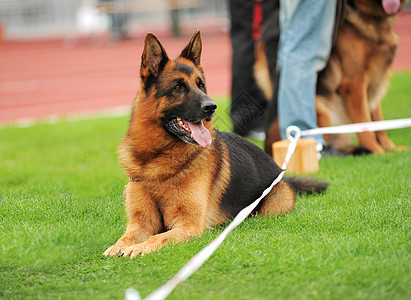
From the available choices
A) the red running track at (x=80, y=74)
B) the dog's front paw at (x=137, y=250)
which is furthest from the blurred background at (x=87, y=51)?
the dog's front paw at (x=137, y=250)

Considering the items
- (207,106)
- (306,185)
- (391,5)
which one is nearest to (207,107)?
(207,106)

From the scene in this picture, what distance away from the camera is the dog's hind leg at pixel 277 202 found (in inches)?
165

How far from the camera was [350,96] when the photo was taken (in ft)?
20.3

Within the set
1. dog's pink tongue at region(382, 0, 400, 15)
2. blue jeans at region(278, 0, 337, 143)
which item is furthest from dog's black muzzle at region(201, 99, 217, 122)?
dog's pink tongue at region(382, 0, 400, 15)

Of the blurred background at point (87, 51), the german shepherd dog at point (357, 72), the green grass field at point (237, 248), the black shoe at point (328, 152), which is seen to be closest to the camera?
the green grass field at point (237, 248)

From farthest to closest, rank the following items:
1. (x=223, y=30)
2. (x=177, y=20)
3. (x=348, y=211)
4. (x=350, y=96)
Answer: (x=223, y=30)
(x=177, y=20)
(x=350, y=96)
(x=348, y=211)

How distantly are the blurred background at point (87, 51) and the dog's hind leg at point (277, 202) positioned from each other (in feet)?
23.0

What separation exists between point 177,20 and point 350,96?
1984 centimetres

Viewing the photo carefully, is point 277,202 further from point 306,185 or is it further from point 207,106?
point 207,106

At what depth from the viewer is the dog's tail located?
A: 4691 mm

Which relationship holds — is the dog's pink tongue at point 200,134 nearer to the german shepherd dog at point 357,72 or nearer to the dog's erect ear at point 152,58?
the dog's erect ear at point 152,58

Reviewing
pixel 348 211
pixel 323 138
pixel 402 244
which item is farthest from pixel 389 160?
pixel 402 244

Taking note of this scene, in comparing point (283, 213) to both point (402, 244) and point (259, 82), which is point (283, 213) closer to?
point (402, 244)

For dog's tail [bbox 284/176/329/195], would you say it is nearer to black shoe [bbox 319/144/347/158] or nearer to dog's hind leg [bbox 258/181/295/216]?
dog's hind leg [bbox 258/181/295/216]
